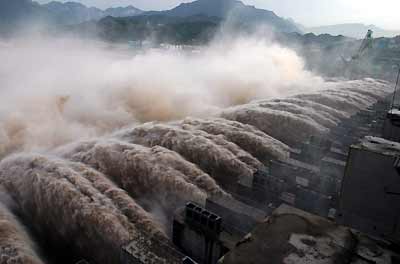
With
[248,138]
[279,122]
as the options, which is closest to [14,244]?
[248,138]

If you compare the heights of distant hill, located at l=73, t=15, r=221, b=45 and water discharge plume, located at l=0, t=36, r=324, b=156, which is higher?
distant hill, located at l=73, t=15, r=221, b=45

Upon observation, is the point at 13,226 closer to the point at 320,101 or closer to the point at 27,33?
the point at 320,101

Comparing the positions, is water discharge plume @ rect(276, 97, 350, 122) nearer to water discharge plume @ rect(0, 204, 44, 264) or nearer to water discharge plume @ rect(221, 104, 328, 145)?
water discharge plume @ rect(221, 104, 328, 145)

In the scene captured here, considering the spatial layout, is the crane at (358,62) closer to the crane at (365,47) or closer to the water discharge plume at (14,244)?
the crane at (365,47)

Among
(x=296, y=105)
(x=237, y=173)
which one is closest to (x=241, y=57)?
(x=296, y=105)

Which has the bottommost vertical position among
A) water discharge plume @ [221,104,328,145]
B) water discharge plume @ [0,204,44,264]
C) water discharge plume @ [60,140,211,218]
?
water discharge plume @ [0,204,44,264]

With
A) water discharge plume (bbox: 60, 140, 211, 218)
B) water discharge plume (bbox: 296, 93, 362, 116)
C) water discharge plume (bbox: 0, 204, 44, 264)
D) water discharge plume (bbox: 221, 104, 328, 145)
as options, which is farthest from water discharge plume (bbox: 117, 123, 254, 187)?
water discharge plume (bbox: 296, 93, 362, 116)

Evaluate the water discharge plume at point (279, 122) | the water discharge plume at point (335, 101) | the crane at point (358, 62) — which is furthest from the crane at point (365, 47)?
the water discharge plume at point (279, 122)
